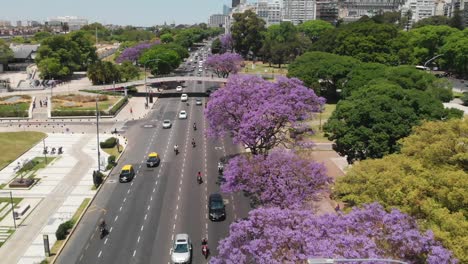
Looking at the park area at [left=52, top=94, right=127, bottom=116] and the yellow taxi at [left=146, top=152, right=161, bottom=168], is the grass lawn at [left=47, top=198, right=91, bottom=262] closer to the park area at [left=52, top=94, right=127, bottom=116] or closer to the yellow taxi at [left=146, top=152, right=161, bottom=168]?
the yellow taxi at [left=146, top=152, right=161, bottom=168]

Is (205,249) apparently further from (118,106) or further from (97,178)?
(118,106)

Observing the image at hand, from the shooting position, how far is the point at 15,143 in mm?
66625

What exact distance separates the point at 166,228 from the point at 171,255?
5549 mm

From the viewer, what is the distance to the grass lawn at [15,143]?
60.0 metres

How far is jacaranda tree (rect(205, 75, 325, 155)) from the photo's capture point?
4647 centimetres

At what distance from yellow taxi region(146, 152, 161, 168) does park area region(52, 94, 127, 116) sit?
28385mm

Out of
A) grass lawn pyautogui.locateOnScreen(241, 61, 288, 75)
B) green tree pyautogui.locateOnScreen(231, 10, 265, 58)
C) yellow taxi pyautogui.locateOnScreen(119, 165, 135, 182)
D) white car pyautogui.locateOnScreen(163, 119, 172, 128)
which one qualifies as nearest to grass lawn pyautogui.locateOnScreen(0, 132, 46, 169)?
yellow taxi pyautogui.locateOnScreen(119, 165, 135, 182)

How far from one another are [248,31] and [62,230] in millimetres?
131864

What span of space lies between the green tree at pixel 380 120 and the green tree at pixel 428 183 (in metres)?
6.78

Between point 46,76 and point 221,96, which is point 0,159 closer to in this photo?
point 221,96

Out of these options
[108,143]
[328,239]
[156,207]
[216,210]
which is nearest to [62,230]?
[156,207]

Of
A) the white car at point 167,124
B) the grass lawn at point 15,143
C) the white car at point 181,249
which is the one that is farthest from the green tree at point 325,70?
the white car at point 181,249

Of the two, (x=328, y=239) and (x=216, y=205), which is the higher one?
(x=328, y=239)

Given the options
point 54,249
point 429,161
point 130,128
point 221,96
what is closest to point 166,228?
point 54,249
